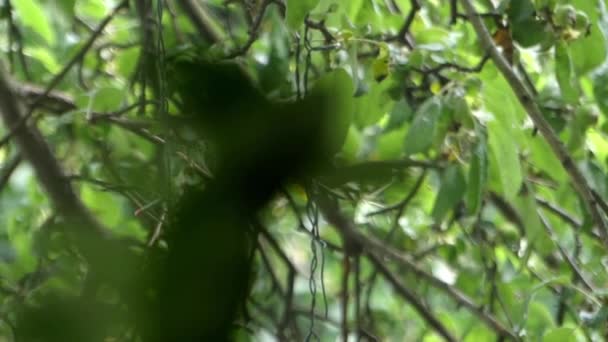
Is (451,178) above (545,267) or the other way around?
above

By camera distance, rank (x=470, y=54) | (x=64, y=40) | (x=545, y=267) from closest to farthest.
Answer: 1. (x=470, y=54)
2. (x=64, y=40)
3. (x=545, y=267)

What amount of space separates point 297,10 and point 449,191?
15.8 inches

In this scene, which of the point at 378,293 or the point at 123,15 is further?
the point at 378,293

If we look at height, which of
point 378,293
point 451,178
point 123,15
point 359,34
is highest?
point 359,34

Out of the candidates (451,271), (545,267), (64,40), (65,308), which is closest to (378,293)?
(451,271)

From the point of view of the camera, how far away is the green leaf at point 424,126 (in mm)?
933

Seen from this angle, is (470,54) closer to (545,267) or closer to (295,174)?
(545,267)

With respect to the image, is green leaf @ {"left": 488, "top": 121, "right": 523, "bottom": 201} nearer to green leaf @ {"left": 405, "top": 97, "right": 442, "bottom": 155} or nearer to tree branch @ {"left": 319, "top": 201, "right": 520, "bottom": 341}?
green leaf @ {"left": 405, "top": 97, "right": 442, "bottom": 155}

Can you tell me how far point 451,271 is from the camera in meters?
1.58

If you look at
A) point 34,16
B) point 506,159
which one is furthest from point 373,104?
point 34,16

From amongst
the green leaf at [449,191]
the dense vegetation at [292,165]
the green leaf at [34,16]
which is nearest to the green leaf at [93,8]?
the dense vegetation at [292,165]

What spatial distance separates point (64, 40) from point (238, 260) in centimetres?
114

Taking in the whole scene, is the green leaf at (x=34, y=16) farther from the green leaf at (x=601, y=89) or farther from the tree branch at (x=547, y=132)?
the green leaf at (x=601, y=89)

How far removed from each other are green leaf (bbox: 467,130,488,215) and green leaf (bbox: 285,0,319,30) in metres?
0.29
